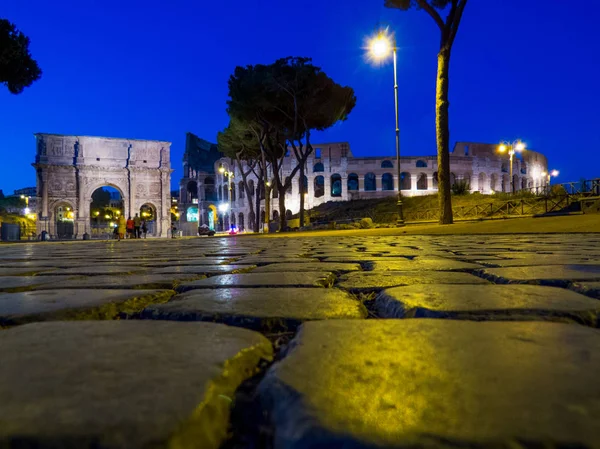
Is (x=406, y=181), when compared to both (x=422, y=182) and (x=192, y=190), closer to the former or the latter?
(x=422, y=182)

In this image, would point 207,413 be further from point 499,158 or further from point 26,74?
point 499,158

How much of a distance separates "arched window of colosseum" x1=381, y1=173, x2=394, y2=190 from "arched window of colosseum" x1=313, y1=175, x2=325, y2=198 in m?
6.62

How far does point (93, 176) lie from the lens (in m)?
36.2

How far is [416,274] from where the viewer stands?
2.41 meters

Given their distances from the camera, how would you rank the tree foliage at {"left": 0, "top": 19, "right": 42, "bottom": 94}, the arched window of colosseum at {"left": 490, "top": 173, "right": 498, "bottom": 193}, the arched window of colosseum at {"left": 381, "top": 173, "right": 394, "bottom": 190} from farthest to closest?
the arched window of colosseum at {"left": 490, "top": 173, "right": 498, "bottom": 193} → the arched window of colosseum at {"left": 381, "top": 173, "right": 394, "bottom": 190} → the tree foliage at {"left": 0, "top": 19, "right": 42, "bottom": 94}

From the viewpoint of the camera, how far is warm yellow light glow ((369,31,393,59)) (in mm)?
16156

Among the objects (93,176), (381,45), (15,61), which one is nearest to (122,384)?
(381,45)

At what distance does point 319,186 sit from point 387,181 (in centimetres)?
764

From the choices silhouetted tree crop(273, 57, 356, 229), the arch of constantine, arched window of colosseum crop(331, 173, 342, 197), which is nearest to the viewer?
silhouetted tree crop(273, 57, 356, 229)

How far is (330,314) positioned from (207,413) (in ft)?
2.43

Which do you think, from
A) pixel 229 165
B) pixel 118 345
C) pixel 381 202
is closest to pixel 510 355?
pixel 118 345

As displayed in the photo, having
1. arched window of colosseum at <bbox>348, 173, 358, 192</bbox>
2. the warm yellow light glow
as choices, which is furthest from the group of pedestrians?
arched window of colosseum at <bbox>348, 173, 358, 192</bbox>

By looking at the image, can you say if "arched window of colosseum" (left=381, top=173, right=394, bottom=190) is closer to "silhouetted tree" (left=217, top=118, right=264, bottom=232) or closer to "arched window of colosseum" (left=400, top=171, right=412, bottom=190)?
"arched window of colosseum" (left=400, top=171, right=412, bottom=190)

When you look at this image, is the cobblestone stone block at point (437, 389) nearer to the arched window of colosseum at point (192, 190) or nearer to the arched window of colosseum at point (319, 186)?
the arched window of colosseum at point (319, 186)
